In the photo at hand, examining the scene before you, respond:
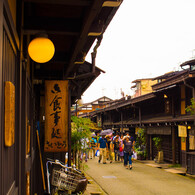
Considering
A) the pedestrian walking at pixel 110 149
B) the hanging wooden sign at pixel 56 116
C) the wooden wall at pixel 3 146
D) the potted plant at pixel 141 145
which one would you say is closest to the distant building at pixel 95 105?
the potted plant at pixel 141 145

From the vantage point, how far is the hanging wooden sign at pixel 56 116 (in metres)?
9.12

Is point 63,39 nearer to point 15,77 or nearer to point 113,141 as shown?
point 15,77

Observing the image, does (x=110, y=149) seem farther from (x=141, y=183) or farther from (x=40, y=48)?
(x=40, y=48)

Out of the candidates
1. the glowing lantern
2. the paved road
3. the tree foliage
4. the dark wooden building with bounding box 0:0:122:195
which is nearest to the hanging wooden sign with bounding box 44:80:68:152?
the dark wooden building with bounding box 0:0:122:195

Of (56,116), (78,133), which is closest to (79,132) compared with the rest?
(78,133)

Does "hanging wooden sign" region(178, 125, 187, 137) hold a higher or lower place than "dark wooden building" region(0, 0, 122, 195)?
lower

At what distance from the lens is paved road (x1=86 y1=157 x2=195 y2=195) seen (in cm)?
1208

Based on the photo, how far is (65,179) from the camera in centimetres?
771

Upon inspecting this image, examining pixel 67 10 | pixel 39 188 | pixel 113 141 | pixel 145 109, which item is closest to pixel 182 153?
pixel 113 141

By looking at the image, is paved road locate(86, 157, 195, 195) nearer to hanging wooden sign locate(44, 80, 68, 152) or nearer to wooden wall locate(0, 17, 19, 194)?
hanging wooden sign locate(44, 80, 68, 152)

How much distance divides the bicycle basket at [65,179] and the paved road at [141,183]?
4346 millimetres

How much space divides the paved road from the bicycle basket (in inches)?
171

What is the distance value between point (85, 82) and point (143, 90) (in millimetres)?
30012

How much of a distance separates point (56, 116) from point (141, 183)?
21.1 feet
